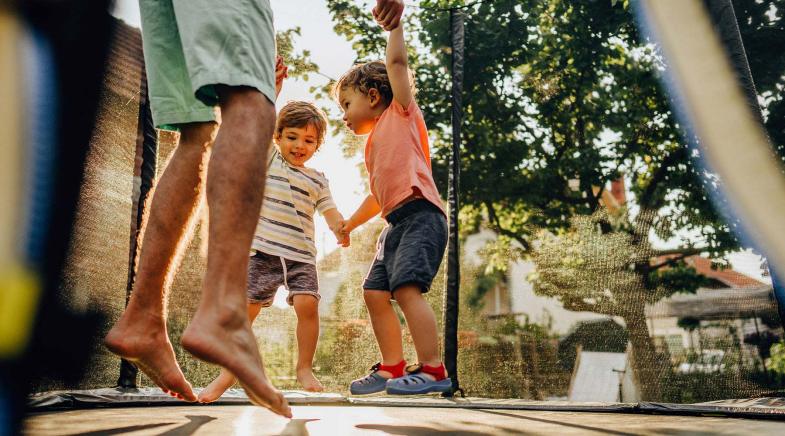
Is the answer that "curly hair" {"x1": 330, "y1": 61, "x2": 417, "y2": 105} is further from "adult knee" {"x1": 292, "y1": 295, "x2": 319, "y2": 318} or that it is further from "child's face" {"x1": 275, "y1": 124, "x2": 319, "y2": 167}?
"adult knee" {"x1": 292, "y1": 295, "x2": 319, "y2": 318}

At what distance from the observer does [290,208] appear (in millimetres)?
1712

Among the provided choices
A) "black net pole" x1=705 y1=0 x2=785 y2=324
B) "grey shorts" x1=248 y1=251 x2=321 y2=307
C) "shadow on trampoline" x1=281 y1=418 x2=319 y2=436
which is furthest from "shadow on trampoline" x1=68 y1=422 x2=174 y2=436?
"black net pole" x1=705 y1=0 x2=785 y2=324

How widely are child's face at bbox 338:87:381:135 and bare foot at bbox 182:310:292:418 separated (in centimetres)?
99

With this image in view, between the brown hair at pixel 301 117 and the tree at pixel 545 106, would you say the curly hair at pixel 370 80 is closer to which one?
the brown hair at pixel 301 117

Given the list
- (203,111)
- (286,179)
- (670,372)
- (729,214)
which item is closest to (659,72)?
(729,214)

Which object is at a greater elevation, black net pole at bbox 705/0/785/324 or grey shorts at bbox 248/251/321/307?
black net pole at bbox 705/0/785/324

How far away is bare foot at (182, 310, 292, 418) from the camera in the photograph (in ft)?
2.04

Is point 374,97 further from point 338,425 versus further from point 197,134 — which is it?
point 338,425

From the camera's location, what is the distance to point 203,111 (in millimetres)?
869

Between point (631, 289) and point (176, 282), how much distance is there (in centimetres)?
181

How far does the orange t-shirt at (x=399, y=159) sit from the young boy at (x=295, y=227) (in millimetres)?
→ 274

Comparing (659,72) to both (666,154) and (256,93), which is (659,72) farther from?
(256,93)

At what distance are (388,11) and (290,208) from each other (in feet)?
2.42

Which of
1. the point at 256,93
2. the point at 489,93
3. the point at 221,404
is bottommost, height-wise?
the point at 221,404
